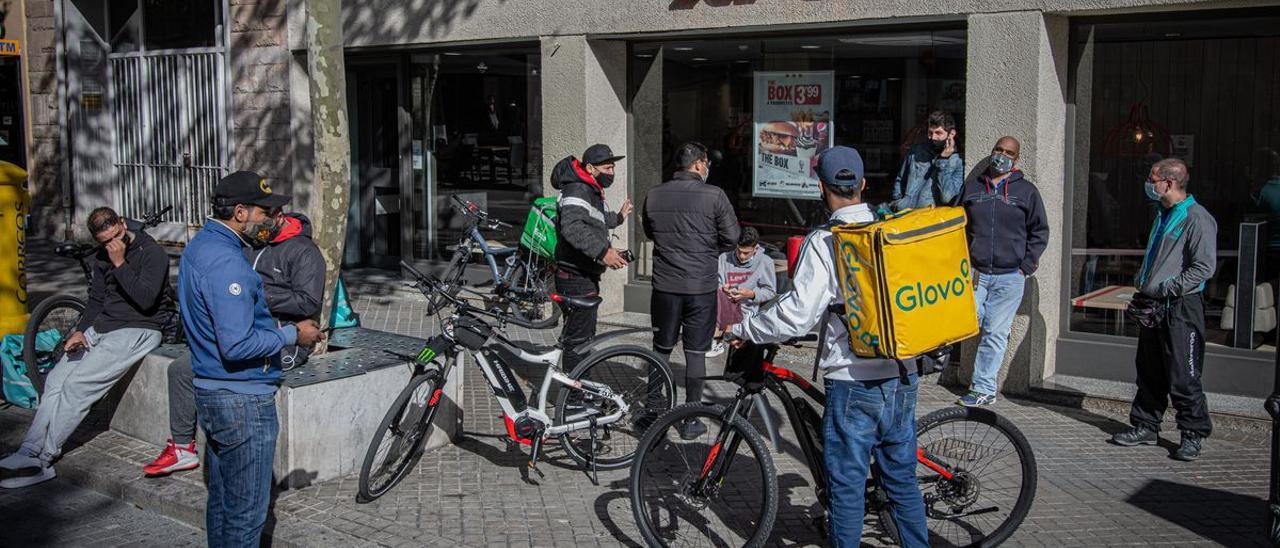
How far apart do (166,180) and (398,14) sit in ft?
15.6

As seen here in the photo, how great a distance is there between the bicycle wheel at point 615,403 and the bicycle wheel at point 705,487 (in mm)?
1138

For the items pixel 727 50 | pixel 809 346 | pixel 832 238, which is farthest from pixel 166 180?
pixel 832 238

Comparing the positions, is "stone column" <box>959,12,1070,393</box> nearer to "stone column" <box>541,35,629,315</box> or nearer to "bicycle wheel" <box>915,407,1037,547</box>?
"bicycle wheel" <box>915,407,1037,547</box>

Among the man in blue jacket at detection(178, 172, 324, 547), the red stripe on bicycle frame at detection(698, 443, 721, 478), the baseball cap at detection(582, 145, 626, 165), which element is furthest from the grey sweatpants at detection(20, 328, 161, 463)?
the red stripe on bicycle frame at detection(698, 443, 721, 478)

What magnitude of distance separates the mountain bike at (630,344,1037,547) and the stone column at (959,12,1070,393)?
3443 millimetres

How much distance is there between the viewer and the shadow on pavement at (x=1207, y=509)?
6.10 meters

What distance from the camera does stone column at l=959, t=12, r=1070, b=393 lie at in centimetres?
868

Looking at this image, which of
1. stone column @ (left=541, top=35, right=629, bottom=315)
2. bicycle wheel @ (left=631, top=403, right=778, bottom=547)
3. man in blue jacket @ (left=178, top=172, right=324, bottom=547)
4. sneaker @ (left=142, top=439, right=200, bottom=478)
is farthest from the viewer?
stone column @ (left=541, top=35, right=629, bottom=315)

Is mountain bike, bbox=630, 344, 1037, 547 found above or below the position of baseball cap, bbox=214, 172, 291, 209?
below

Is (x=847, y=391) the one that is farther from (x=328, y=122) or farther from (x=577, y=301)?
(x=328, y=122)

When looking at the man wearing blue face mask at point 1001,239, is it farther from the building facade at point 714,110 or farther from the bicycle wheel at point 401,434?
the bicycle wheel at point 401,434

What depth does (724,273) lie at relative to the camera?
8.64 metres

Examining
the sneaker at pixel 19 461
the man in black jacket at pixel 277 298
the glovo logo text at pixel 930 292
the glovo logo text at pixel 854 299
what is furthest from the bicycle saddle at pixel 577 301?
the sneaker at pixel 19 461

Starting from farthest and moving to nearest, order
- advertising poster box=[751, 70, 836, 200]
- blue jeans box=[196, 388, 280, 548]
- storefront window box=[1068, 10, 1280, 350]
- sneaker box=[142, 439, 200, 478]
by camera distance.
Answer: advertising poster box=[751, 70, 836, 200], storefront window box=[1068, 10, 1280, 350], sneaker box=[142, 439, 200, 478], blue jeans box=[196, 388, 280, 548]
